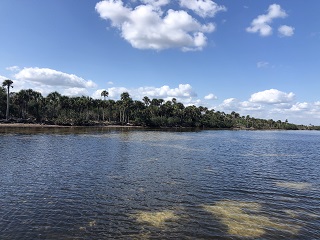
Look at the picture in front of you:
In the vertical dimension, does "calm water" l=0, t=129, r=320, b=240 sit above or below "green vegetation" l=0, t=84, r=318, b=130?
below

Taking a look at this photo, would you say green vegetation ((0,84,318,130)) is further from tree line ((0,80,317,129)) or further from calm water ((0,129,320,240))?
calm water ((0,129,320,240))

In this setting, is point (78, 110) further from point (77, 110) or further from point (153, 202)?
point (153, 202)

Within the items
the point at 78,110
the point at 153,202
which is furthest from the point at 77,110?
the point at 153,202

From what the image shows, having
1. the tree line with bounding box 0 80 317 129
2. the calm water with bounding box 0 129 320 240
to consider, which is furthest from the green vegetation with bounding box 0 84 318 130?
the calm water with bounding box 0 129 320 240

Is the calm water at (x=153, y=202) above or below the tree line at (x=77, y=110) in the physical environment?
below

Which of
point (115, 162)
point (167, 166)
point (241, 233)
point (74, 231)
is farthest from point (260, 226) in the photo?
point (115, 162)

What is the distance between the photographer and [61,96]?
160 meters

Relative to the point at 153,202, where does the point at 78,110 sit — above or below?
above

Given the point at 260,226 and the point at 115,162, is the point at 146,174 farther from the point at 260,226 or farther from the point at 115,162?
the point at 260,226

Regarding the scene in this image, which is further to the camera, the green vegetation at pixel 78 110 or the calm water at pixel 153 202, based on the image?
the green vegetation at pixel 78 110

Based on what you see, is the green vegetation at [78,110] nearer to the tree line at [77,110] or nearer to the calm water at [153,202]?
the tree line at [77,110]

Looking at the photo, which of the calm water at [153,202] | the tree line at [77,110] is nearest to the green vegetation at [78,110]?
the tree line at [77,110]

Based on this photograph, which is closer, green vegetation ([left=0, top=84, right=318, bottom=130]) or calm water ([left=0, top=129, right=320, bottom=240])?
calm water ([left=0, top=129, right=320, bottom=240])

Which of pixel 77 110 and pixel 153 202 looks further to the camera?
pixel 77 110
